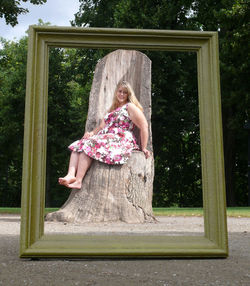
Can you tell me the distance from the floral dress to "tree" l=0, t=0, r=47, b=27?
31.3 feet

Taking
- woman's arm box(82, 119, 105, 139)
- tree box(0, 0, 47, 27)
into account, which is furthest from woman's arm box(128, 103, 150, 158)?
tree box(0, 0, 47, 27)

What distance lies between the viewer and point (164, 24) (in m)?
5.05

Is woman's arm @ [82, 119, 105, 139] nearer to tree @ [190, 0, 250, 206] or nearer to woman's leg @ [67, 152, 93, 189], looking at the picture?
woman's leg @ [67, 152, 93, 189]

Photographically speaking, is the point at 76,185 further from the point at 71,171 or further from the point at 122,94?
the point at 122,94

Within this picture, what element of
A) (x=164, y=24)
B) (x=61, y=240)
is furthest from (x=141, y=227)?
(x=164, y=24)

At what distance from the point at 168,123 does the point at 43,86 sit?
1.24 m

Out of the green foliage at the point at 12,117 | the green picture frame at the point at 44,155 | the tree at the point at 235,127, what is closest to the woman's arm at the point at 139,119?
the green picture frame at the point at 44,155

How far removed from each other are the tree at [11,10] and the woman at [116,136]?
950 centimetres

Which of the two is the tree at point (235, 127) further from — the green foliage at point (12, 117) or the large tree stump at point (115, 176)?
the green foliage at point (12, 117)

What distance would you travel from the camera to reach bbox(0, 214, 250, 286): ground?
90.5 inches

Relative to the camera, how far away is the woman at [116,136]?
3.41 metres

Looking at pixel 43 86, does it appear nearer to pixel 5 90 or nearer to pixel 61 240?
pixel 5 90

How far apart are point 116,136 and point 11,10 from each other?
977cm

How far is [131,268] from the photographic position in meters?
2.68
